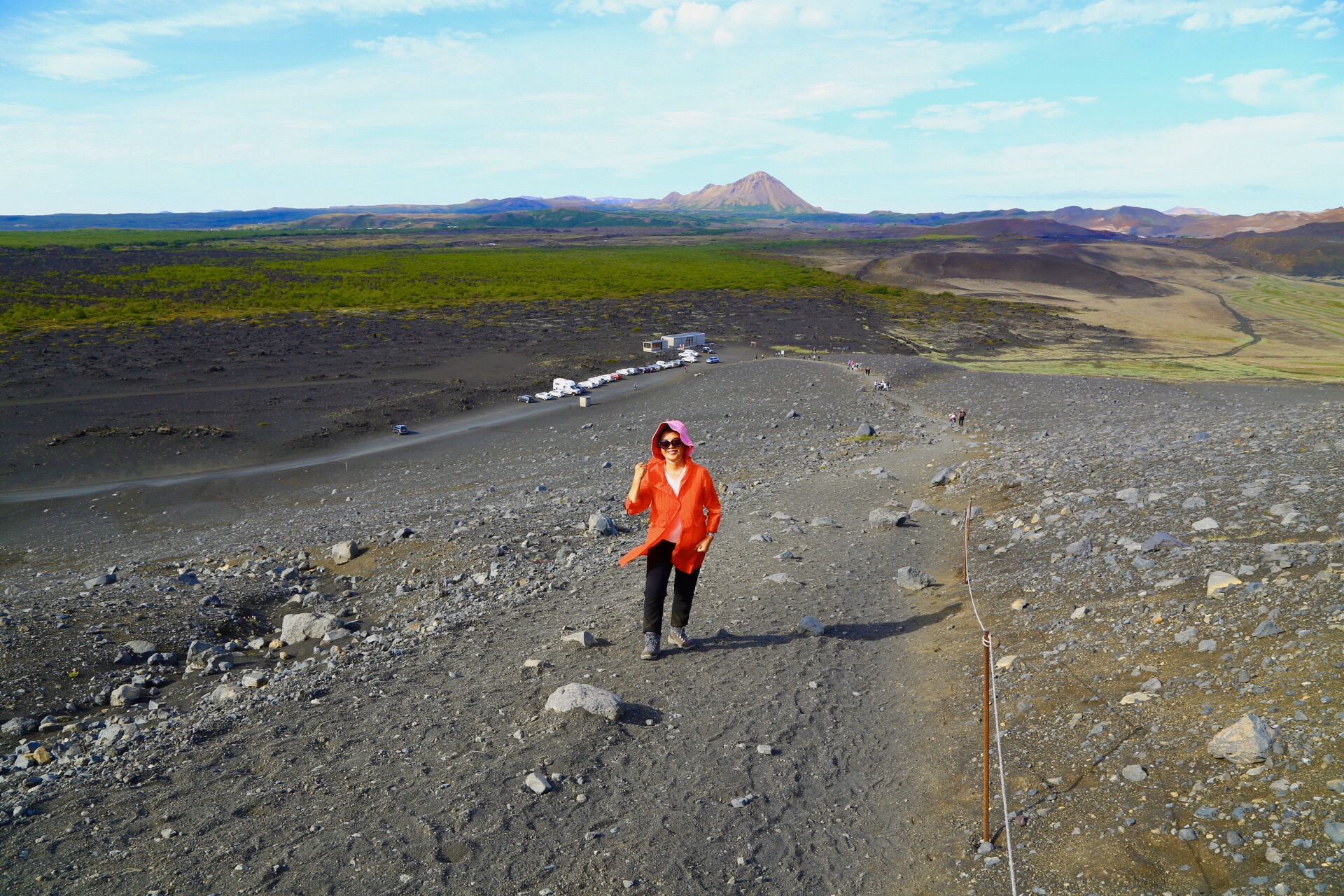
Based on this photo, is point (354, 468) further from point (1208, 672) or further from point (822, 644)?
point (1208, 672)

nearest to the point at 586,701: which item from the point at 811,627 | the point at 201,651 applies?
the point at 811,627

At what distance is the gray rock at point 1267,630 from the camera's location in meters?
5.55

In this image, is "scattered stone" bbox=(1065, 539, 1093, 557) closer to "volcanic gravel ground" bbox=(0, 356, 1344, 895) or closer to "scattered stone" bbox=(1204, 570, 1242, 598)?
"volcanic gravel ground" bbox=(0, 356, 1344, 895)

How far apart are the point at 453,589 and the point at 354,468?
12722mm

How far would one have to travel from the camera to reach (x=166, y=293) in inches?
2287

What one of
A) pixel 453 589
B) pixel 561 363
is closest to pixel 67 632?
→ pixel 453 589

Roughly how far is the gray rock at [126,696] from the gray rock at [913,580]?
7855 mm

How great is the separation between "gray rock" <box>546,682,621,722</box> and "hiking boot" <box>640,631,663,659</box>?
89 centimetres

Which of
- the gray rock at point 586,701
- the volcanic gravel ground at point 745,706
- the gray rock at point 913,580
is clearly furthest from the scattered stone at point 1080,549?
the gray rock at point 586,701

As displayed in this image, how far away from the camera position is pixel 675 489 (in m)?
6.25

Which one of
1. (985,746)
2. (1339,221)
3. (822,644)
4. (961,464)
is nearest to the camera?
(985,746)

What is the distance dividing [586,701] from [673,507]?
1655 mm

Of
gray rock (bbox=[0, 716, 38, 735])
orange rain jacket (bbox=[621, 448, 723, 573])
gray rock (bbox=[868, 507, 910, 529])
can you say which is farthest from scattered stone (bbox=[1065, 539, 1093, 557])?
gray rock (bbox=[0, 716, 38, 735])

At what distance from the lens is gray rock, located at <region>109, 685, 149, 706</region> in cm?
696
